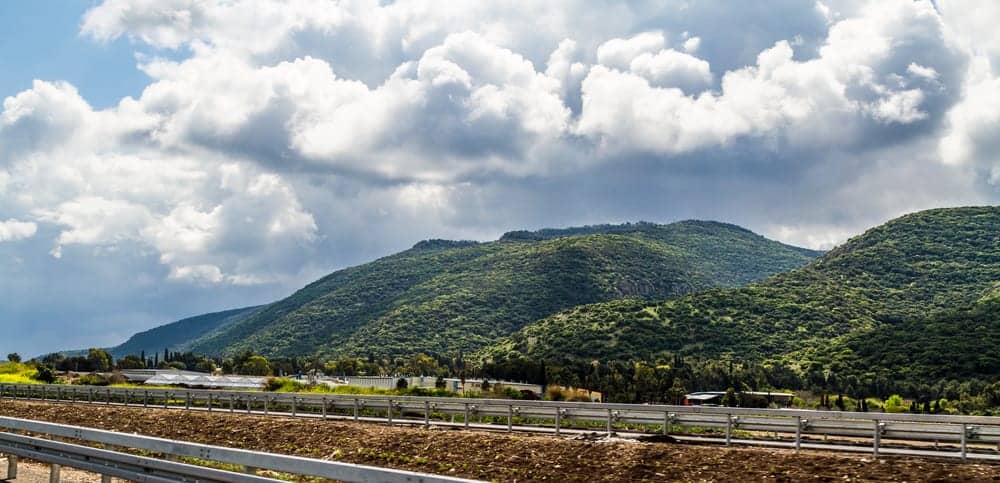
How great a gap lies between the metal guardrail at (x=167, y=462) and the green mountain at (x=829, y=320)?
115324mm

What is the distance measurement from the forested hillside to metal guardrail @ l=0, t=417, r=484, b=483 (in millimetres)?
111890

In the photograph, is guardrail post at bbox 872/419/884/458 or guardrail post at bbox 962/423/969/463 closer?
guardrail post at bbox 962/423/969/463

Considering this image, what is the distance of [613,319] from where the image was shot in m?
184

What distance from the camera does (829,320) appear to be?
163750 millimetres

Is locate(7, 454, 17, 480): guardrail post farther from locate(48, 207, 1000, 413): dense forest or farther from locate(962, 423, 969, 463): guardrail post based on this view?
locate(48, 207, 1000, 413): dense forest

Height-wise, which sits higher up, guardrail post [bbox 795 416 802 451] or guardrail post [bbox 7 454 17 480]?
guardrail post [bbox 795 416 802 451]

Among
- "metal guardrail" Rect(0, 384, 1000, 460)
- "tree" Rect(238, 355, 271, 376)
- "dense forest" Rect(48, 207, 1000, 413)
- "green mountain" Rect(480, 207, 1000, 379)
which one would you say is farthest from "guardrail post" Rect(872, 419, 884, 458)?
"tree" Rect(238, 355, 271, 376)

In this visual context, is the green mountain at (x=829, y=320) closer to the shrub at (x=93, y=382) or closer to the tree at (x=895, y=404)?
the tree at (x=895, y=404)

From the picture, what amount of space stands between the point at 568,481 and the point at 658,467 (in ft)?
6.24

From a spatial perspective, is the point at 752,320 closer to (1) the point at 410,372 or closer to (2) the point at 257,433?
(1) the point at 410,372

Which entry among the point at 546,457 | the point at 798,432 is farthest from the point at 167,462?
the point at 798,432

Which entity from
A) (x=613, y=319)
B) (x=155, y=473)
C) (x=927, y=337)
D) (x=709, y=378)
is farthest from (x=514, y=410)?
(x=613, y=319)

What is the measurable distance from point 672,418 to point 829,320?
147m

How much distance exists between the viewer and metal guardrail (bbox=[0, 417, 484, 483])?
1255cm
